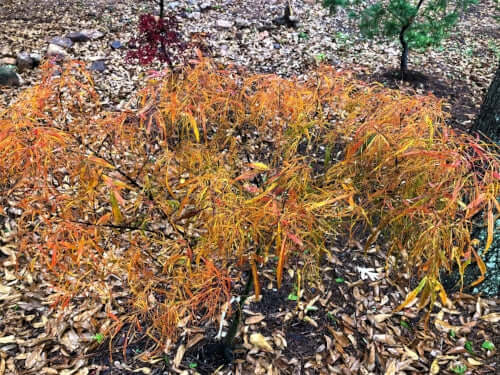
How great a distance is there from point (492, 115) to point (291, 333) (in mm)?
1553

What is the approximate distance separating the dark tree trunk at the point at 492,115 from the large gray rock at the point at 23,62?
398 centimetres

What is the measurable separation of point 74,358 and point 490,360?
190 centimetres

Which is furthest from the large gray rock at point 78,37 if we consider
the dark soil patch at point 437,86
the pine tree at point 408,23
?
the dark soil patch at point 437,86

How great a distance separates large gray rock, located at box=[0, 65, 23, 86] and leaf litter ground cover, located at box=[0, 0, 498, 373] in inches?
89.5

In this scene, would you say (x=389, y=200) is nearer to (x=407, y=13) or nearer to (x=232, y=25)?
(x=407, y=13)

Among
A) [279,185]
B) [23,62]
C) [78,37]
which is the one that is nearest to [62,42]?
[78,37]

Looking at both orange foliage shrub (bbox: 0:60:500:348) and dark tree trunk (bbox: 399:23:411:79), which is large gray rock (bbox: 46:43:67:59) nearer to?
orange foliage shrub (bbox: 0:60:500:348)

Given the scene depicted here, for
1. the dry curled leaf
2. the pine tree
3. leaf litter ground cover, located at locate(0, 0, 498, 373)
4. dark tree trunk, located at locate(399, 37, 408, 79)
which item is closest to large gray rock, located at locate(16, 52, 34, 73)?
leaf litter ground cover, located at locate(0, 0, 498, 373)

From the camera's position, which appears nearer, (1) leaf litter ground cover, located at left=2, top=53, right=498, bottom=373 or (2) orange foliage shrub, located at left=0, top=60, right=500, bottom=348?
(2) orange foliage shrub, located at left=0, top=60, right=500, bottom=348

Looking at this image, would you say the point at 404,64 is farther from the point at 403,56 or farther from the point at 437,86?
the point at 437,86

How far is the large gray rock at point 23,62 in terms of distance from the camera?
12.9 feet

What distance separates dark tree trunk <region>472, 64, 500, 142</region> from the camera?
2.05 m

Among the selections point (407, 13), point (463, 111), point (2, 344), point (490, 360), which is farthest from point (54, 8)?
point (490, 360)

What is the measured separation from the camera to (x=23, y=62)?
12.9ft
